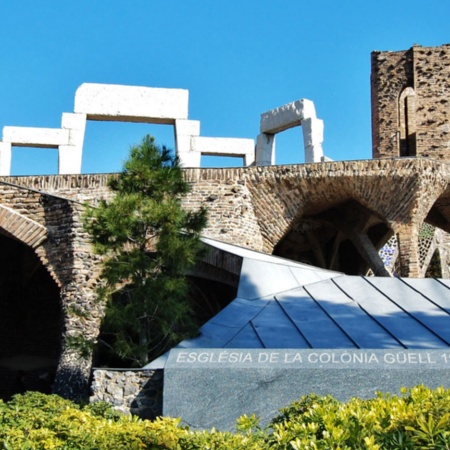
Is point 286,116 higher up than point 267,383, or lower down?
higher up

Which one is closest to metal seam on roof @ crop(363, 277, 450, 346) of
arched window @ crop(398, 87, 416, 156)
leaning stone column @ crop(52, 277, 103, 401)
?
leaning stone column @ crop(52, 277, 103, 401)

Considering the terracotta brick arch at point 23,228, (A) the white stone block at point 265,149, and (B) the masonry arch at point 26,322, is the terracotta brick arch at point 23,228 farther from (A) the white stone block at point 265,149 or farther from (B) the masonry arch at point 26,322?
(A) the white stone block at point 265,149

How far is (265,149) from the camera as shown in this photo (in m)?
20.3

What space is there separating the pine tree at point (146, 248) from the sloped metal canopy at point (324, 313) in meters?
0.74

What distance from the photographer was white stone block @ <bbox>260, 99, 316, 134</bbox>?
19047mm

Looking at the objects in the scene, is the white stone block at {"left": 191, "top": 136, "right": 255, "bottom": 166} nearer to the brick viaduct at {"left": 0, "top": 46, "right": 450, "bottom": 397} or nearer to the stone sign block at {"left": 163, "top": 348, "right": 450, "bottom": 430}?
the brick viaduct at {"left": 0, "top": 46, "right": 450, "bottom": 397}

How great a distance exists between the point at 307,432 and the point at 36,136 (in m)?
16.1

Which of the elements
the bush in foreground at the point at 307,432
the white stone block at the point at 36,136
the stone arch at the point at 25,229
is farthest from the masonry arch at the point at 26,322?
the bush in foreground at the point at 307,432

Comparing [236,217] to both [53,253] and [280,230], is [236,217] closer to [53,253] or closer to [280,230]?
[280,230]

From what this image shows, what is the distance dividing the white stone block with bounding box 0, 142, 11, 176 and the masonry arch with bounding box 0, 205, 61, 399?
362 cm

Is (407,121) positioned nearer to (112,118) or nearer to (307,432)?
(112,118)

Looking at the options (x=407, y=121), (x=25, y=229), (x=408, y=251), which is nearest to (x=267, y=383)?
(x=25, y=229)

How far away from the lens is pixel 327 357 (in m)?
6.66

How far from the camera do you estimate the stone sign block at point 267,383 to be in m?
6.37
